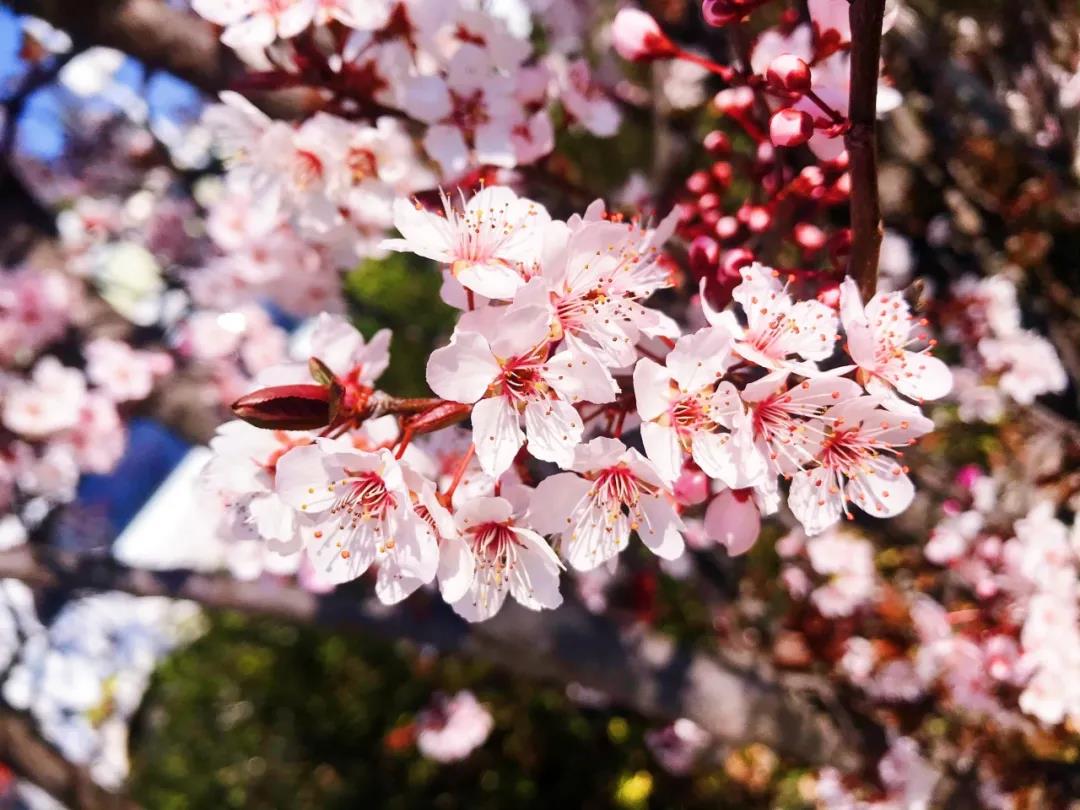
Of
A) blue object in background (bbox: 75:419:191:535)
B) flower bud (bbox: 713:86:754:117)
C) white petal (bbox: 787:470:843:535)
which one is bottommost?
blue object in background (bbox: 75:419:191:535)

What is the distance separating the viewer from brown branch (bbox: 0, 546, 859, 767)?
183cm

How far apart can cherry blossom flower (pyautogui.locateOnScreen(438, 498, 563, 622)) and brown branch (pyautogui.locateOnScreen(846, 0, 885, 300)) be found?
1.59ft

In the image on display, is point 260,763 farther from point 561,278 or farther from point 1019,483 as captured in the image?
point 561,278

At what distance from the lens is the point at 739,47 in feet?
3.02

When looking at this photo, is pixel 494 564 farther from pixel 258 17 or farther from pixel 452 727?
pixel 452 727

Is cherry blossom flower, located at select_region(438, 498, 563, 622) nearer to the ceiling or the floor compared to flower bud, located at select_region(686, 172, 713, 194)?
nearer to the floor

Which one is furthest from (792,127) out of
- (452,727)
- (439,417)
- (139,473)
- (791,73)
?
(139,473)

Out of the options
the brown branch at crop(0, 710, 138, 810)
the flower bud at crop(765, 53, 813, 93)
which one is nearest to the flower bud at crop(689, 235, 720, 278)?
the flower bud at crop(765, 53, 813, 93)

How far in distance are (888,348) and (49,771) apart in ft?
10.2

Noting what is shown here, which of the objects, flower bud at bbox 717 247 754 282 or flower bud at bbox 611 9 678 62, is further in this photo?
flower bud at bbox 611 9 678 62

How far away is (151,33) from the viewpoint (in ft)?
→ 4.97

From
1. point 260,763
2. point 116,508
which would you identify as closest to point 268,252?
point 260,763

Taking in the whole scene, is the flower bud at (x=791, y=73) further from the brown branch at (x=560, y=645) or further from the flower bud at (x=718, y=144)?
the brown branch at (x=560, y=645)

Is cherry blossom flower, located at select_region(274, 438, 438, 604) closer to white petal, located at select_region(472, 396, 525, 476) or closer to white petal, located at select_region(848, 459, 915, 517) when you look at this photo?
white petal, located at select_region(472, 396, 525, 476)
